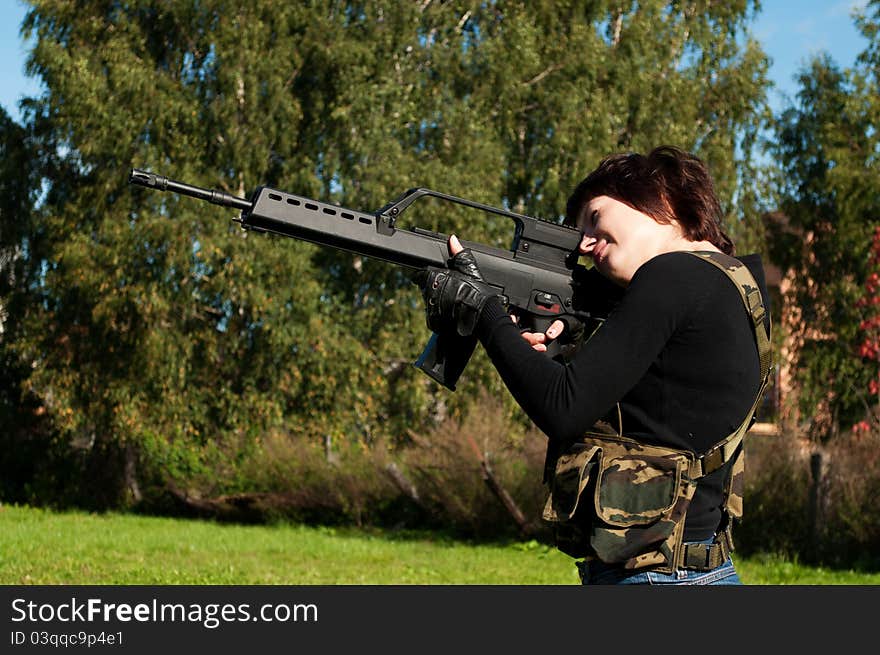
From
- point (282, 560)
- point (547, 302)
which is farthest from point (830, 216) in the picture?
point (547, 302)

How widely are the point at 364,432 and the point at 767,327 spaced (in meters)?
17.5

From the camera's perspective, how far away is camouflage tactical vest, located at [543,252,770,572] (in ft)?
7.91

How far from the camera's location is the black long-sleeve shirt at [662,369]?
2.28 metres

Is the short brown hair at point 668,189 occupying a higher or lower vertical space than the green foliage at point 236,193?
lower

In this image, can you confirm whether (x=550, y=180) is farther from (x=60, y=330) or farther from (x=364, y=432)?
(x=60, y=330)

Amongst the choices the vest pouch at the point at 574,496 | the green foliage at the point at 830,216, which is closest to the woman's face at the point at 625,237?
the vest pouch at the point at 574,496

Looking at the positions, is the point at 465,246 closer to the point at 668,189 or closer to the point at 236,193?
the point at 668,189

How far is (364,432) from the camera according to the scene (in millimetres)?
19812

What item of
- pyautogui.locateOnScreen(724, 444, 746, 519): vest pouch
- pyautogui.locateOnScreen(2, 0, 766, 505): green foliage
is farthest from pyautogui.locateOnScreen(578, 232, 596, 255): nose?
pyautogui.locateOnScreen(2, 0, 766, 505): green foliage

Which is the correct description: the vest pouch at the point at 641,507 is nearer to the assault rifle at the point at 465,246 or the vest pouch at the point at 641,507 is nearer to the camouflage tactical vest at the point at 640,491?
the camouflage tactical vest at the point at 640,491

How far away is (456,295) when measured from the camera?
111 inches

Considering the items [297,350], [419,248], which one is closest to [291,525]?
Answer: [297,350]

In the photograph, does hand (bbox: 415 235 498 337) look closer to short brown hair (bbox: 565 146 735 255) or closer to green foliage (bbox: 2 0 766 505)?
short brown hair (bbox: 565 146 735 255)

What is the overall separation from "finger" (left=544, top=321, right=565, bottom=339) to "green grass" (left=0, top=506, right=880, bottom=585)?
6.56m
